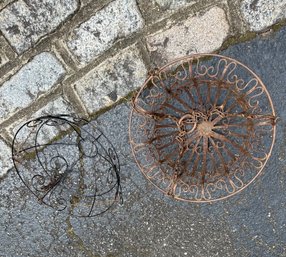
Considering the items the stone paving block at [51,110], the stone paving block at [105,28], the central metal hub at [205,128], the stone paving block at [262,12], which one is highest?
the stone paving block at [262,12]

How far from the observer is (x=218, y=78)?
66.6 inches

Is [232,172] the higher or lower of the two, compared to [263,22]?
lower

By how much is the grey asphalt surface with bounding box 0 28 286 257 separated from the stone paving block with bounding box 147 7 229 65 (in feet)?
0.86

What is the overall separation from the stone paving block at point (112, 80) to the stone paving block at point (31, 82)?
4.3 inches

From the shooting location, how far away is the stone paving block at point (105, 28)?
1.67 m

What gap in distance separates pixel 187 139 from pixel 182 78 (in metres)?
0.25

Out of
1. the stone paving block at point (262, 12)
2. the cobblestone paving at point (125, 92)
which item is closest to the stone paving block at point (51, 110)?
the cobblestone paving at point (125, 92)

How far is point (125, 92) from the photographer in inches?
68.2

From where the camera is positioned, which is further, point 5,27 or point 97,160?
point 97,160

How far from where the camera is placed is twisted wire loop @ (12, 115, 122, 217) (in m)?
1.78

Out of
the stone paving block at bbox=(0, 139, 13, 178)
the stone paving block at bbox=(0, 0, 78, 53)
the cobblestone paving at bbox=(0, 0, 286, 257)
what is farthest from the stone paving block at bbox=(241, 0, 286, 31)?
the stone paving block at bbox=(0, 139, 13, 178)

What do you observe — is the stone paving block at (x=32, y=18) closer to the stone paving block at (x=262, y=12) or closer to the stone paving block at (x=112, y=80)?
the stone paving block at (x=112, y=80)

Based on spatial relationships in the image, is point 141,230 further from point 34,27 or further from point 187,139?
point 34,27

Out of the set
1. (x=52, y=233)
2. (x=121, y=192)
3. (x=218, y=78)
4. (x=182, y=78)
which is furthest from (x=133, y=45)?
(x=52, y=233)
